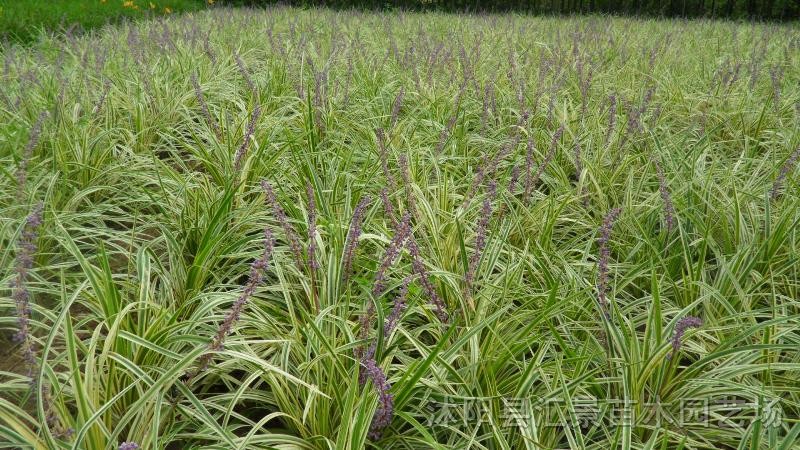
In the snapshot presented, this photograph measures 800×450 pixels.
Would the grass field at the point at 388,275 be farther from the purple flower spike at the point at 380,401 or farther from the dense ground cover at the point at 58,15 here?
the dense ground cover at the point at 58,15

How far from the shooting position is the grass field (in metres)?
1.48

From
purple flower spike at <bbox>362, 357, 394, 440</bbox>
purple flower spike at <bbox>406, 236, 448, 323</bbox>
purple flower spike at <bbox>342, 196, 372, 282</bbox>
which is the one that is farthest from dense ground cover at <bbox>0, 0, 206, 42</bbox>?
purple flower spike at <bbox>362, 357, 394, 440</bbox>

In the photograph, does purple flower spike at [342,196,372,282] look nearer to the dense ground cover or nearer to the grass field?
the grass field

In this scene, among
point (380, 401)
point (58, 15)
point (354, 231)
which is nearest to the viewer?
point (380, 401)

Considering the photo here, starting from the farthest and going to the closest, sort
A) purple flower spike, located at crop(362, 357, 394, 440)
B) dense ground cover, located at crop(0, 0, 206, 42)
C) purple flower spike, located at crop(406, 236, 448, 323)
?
dense ground cover, located at crop(0, 0, 206, 42), purple flower spike, located at crop(406, 236, 448, 323), purple flower spike, located at crop(362, 357, 394, 440)

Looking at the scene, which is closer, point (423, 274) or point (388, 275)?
point (423, 274)

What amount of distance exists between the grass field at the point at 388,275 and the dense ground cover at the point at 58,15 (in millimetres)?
2647

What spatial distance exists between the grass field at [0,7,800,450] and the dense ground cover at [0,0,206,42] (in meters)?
2.65

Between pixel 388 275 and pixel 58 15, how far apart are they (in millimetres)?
6917

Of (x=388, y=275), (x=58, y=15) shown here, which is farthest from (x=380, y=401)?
(x=58, y=15)

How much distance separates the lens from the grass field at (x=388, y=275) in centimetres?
148

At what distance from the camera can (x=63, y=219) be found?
88.0 inches

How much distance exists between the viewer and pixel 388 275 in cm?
213

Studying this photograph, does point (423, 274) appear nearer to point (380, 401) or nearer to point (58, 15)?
point (380, 401)
